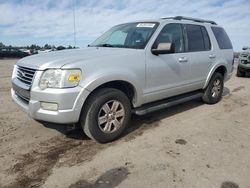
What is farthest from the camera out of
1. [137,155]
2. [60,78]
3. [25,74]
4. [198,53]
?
[198,53]

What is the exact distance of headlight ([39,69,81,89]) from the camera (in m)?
3.20

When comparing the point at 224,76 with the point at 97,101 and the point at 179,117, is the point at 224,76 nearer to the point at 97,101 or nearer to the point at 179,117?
the point at 179,117

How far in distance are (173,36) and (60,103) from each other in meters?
2.69

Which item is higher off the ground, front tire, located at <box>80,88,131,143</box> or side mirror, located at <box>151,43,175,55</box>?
side mirror, located at <box>151,43,175,55</box>

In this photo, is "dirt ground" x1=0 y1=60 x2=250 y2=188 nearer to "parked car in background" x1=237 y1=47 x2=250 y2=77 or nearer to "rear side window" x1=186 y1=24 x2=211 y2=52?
"rear side window" x1=186 y1=24 x2=211 y2=52

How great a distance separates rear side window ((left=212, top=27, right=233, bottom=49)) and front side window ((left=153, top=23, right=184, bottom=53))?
5.09ft

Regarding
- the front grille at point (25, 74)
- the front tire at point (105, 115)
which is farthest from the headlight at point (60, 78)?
the front tire at point (105, 115)

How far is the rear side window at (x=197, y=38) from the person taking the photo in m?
5.13

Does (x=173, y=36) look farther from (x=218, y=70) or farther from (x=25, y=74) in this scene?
(x=25, y=74)

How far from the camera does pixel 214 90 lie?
6.23 meters

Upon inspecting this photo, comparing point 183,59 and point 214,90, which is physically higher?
point 183,59

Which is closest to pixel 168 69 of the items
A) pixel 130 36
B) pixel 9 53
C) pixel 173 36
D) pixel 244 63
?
pixel 173 36

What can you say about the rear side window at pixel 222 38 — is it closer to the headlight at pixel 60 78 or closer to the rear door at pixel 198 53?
the rear door at pixel 198 53

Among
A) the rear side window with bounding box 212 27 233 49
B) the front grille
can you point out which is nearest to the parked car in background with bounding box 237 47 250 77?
the rear side window with bounding box 212 27 233 49
